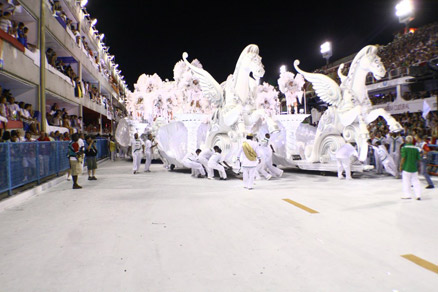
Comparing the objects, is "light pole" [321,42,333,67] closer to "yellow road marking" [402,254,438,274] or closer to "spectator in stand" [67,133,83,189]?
"spectator in stand" [67,133,83,189]

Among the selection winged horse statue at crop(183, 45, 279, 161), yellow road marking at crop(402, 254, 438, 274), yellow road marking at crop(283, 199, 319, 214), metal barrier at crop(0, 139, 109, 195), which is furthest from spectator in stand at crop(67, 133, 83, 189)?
yellow road marking at crop(402, 254, 438, 274)

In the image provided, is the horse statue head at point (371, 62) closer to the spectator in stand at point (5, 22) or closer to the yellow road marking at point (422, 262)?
the yellow road marking at point (422, 262)

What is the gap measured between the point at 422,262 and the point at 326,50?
139ft

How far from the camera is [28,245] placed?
3590 millimetres

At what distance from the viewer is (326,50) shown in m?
41.0

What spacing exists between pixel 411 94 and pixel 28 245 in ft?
80.2

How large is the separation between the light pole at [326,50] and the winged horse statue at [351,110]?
3406 centimetres

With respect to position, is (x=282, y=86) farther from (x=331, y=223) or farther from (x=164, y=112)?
(x=331, y=223)

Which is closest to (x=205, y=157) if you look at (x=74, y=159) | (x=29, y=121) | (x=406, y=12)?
(x=74, y=159)

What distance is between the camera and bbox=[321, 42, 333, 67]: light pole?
4056cm

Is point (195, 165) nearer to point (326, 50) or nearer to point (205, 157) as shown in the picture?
point (205, 157)

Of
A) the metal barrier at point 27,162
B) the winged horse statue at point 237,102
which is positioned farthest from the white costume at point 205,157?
the metal barrier at point 27,162

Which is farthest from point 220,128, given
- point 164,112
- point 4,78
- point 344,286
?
point 164,112

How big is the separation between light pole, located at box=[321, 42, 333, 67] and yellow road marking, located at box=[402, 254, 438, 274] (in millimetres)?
41641
